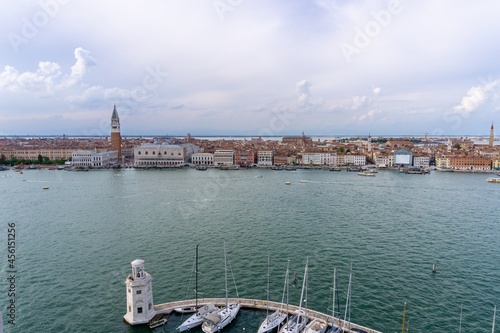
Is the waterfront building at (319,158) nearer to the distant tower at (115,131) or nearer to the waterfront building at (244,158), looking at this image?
the waterfront building at (244,158)

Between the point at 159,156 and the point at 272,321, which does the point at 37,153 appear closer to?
the point at 159,156

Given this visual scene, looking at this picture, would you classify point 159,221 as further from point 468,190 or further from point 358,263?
point 468,190

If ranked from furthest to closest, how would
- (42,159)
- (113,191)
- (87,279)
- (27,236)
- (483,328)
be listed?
(42,159) → (113,191) → (27,236) → (87,279) → (483,328)

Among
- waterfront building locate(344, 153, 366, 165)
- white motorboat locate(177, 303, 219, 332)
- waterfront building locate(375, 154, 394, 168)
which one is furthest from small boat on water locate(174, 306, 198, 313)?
waterfront building locate(344, 153, 366, 165)

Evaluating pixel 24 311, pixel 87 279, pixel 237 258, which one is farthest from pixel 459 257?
pixel 24 311

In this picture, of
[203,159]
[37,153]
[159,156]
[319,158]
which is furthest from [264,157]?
[37,153]

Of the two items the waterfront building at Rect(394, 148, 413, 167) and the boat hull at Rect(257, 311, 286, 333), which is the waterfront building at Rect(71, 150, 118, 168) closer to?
the waterfront building at Rect(394, 148, 413, 167)
